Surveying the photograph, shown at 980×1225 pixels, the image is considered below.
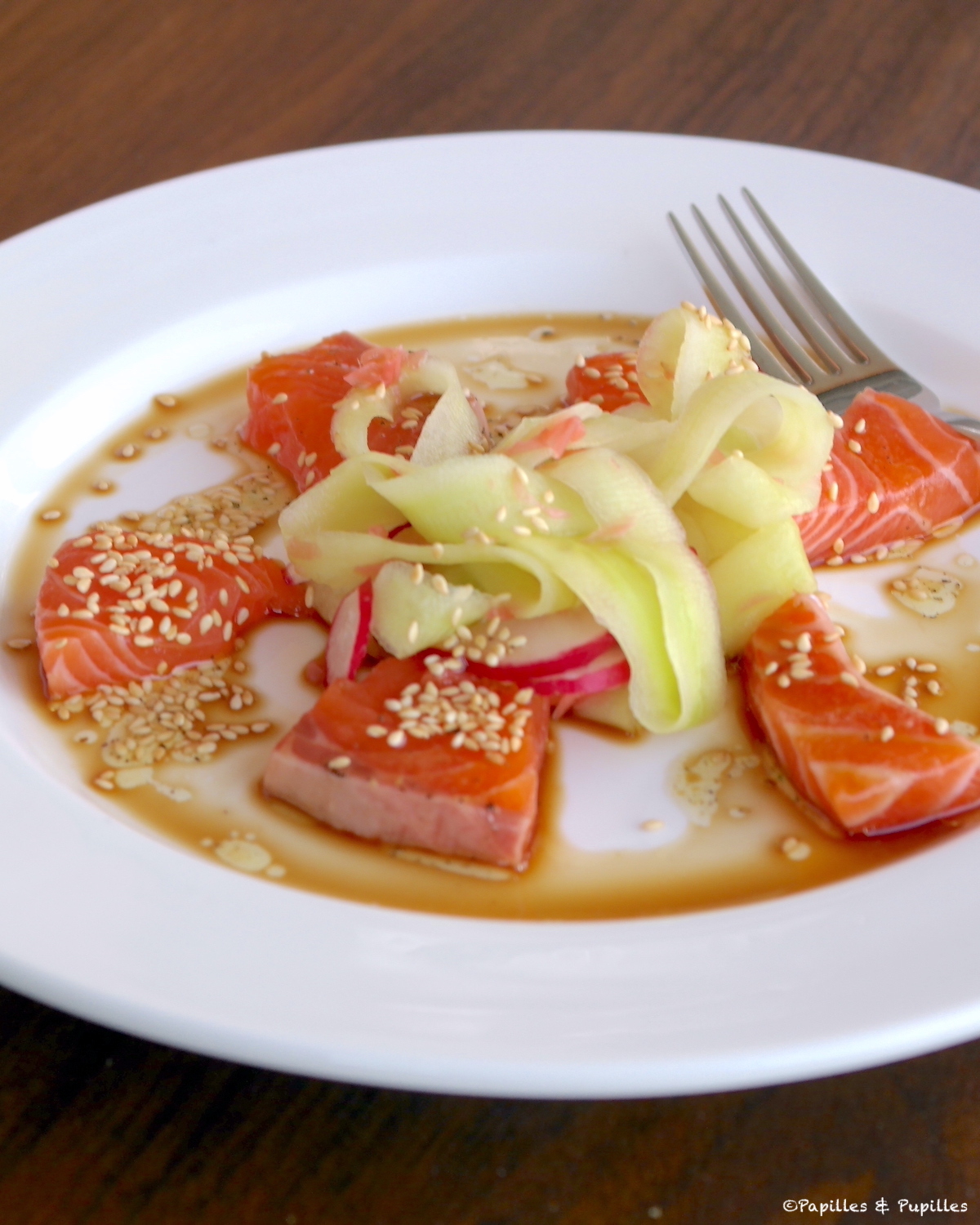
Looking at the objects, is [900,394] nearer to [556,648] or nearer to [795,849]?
[556,648]

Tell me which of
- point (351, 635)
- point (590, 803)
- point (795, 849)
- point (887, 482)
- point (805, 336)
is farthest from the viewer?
point (805, 336)

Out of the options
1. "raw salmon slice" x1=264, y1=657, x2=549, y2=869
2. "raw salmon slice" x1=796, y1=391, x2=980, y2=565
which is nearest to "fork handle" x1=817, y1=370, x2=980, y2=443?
"raw salmon slice" x1=796, y1=391, x2=980, y2=565

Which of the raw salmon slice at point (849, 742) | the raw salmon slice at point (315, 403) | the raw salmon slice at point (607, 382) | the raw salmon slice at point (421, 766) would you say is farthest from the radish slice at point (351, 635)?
the raw salmon slice at point (607, 382)

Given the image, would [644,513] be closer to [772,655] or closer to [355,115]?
[772,655]

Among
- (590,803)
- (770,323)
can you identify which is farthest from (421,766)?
(770,323)

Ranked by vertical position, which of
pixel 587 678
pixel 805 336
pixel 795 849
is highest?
pixel 805 336

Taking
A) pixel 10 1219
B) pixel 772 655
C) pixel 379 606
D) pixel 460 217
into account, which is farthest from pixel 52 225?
pixel 10 1219

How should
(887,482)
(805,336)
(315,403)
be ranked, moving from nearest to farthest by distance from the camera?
(887,482)
(315,403)
(805,336)
